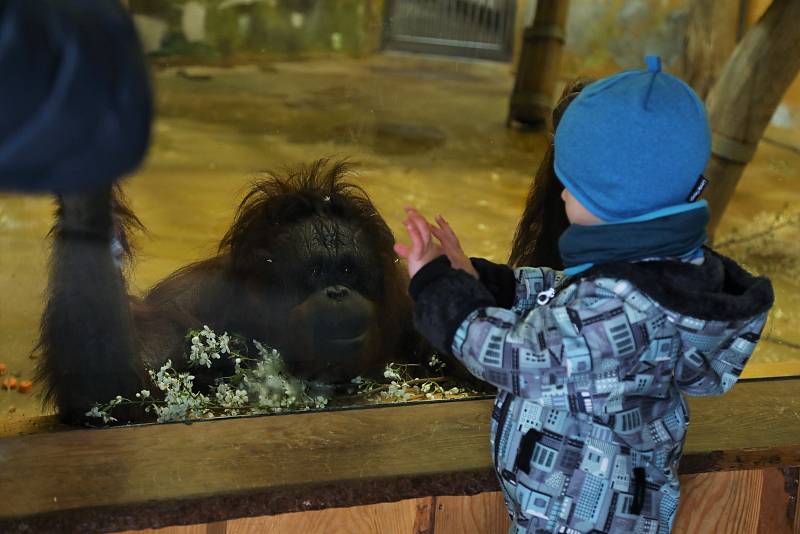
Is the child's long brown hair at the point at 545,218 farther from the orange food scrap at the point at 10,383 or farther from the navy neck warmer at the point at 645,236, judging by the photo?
the orange food scrap at the point at 10,383

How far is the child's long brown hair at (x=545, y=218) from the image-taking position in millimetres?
1938

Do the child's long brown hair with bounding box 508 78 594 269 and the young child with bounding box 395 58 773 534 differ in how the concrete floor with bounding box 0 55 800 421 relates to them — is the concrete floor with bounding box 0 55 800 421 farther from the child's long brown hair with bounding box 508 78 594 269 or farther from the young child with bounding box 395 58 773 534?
the young child with bounding box 395 58 773 534

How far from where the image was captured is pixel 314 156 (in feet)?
6.22

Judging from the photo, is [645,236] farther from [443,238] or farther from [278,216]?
[278,216]

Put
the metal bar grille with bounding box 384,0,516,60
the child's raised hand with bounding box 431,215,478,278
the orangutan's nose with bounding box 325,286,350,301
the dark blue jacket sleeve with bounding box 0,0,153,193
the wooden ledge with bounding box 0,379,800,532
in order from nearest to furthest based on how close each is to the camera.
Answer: the dark blue jacket sleeve with bounding box 0,0,153,193
the child's raised hand with bounding box 431,215,478,278
the wooden ledge with bounding box 0,379,800,532
the orangutan's nose with bounding box 325,286,350,301
the metal bar grille with bounding box 384,0,516,60

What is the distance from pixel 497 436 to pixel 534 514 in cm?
11

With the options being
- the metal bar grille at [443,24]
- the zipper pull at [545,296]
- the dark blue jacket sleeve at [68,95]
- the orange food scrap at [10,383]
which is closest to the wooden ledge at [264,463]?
the orange food scrap at [10,383]

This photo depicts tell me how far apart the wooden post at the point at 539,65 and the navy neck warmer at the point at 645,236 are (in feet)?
5.49

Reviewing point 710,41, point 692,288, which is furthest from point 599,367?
point 710,41

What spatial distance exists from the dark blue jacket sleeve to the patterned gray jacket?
1.80ft

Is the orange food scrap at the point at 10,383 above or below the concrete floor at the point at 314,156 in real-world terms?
below

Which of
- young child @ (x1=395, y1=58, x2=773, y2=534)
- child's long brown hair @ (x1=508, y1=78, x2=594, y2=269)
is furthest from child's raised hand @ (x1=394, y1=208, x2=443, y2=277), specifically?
child's long brown hair @ (x1=508, y1=78, x2=594, y2=269)

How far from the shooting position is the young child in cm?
107

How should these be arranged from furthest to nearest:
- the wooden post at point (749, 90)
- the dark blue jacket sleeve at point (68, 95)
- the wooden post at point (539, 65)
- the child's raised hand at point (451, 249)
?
the wooden post at point (539, 65)
the wooden post at point (749, 90)
the child's raised hand at point (451, 249)
the dark blue jacket sleeve at point (68, 95)
